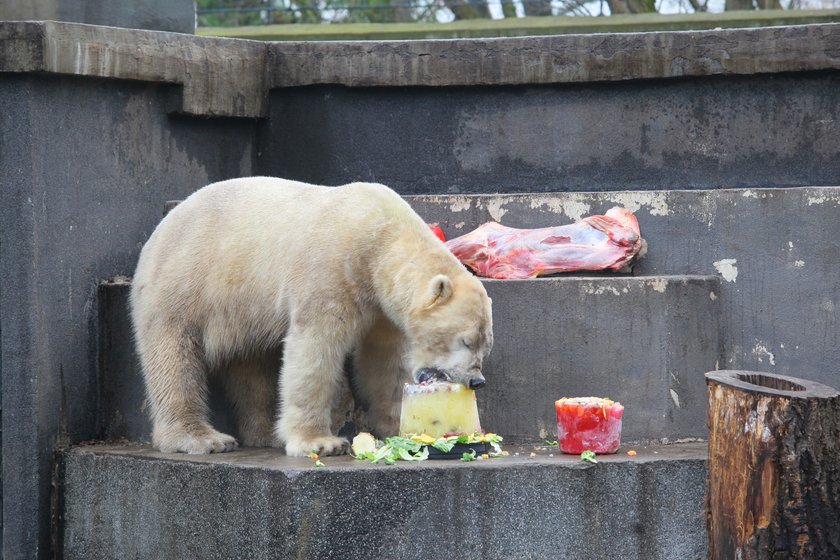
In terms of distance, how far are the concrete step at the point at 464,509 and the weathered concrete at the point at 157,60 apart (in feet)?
7.31

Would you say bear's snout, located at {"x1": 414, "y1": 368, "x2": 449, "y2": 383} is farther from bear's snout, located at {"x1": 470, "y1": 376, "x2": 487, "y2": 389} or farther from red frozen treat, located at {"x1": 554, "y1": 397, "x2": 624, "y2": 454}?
red frozen treat, located at {"x1": 554, "y1": 397, "x2": 624, "y2": 454}

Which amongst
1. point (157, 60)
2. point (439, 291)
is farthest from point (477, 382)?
point (157, 60)

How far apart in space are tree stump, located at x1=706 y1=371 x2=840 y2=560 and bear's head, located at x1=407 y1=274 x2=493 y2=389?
5.02ft

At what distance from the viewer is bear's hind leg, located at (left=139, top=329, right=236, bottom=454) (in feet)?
19.3

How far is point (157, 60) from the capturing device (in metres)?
6.73

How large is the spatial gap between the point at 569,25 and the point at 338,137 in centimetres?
319

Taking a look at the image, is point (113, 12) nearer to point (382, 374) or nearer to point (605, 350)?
point (382, 374)

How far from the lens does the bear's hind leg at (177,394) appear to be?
5.89m

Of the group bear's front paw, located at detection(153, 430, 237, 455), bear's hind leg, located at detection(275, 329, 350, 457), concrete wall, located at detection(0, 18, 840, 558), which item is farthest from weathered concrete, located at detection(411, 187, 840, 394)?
bear's front paw, located at detection(153, 430, 237, 455)

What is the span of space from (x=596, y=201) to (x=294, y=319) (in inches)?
68.9

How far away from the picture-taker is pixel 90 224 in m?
6.35

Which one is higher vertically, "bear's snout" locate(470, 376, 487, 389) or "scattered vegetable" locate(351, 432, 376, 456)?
"bear's snout" locate(470, 376, 487, 389)

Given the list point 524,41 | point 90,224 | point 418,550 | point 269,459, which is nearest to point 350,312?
point 269,459

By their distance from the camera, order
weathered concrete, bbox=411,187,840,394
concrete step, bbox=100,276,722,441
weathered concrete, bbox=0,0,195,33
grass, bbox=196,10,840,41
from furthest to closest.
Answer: grass, bbox=196,10,840,41 → weathered concrete, bbox=0,0,195,33 → weathered concrete, bbox=411,187,840,394 → concrete step, bbox=100,276,722,441
